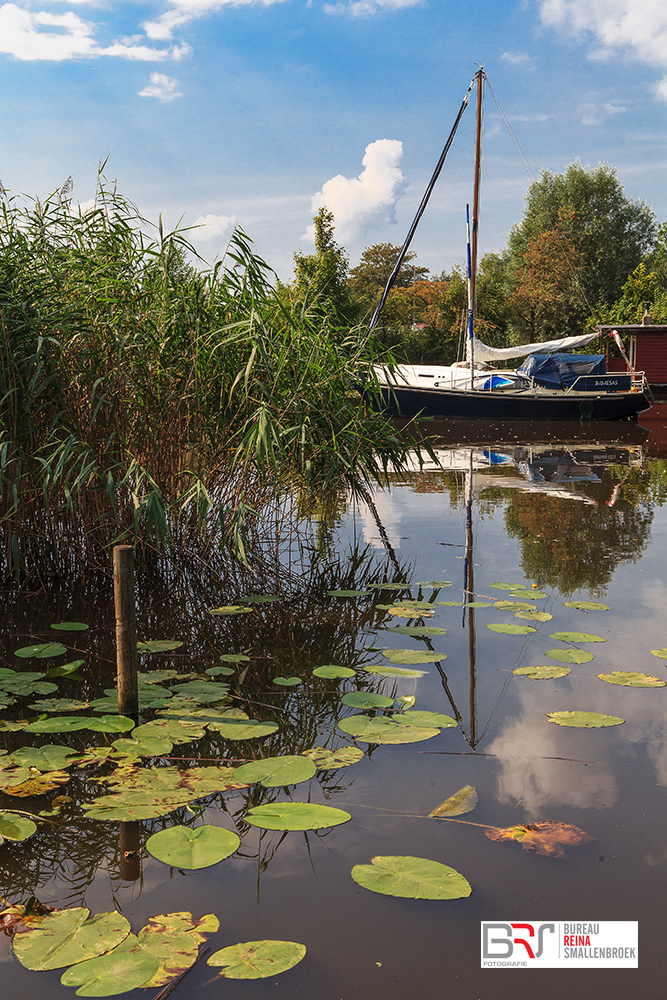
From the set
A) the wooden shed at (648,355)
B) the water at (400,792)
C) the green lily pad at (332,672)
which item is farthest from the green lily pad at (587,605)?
the wooden shed at (648,355)

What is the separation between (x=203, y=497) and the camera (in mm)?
5098

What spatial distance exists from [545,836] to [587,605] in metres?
3.11

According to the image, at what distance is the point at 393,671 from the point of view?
445 cm

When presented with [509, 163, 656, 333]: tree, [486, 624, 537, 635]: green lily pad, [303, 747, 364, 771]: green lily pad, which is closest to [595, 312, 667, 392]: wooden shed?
[509, 163, 656, 333]: tree

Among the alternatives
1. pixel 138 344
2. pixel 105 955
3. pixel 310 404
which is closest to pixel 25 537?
pixel 138 344

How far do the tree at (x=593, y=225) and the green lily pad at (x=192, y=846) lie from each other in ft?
141

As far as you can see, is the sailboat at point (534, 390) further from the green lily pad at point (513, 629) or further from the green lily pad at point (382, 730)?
the green lily pad at point (382, 730)

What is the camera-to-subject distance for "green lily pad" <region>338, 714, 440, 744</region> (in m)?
3.58

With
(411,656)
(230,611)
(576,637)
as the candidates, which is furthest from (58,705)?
(576,637)

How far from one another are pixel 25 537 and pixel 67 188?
251 centimetres

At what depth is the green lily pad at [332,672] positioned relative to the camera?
4.36m

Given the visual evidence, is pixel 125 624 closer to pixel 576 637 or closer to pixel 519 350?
pixel 576 637

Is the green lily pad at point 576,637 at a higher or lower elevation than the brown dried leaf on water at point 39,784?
higher

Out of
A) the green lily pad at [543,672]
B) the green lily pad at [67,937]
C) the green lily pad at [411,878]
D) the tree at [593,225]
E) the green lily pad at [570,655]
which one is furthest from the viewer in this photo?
the tree at [593,225]
